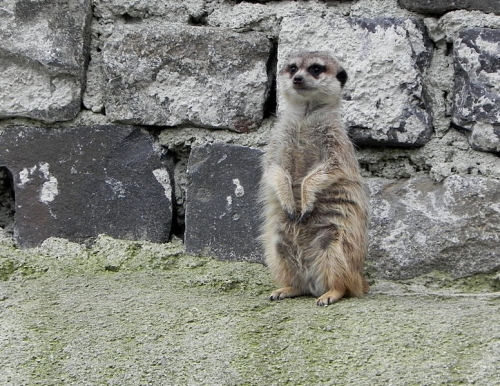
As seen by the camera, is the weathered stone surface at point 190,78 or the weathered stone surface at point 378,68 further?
the weathered stone surface at point 190,78

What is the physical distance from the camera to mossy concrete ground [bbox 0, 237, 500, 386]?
230cm

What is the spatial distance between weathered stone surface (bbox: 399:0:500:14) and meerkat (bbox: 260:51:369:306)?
0.38 meters

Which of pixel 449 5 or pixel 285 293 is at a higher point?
pixel 449 5

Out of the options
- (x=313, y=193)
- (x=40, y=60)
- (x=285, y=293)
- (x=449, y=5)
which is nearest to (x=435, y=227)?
(x=313, y=193)

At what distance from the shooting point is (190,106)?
11.2 feet

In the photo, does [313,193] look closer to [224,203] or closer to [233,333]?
[224,203]

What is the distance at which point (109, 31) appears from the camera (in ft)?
11.6

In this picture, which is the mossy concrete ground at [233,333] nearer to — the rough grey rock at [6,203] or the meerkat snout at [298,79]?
the rough grey rock at [6,203]

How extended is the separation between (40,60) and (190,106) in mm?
619

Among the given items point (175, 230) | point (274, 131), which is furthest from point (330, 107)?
point (175, 230)

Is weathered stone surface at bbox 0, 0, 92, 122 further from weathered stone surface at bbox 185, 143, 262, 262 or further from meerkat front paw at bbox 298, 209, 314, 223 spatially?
meerkat front paw at bbox 298, 209, 314, 223

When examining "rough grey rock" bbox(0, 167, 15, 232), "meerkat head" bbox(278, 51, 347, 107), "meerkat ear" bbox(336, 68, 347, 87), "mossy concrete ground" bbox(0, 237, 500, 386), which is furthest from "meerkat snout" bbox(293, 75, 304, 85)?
"rough grey rock" bbox(0, 167, 15, 232)

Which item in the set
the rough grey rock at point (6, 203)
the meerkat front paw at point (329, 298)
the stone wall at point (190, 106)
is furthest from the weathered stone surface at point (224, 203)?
the rough grey rock at point (6, 203)

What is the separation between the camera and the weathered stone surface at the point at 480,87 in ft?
10.5
